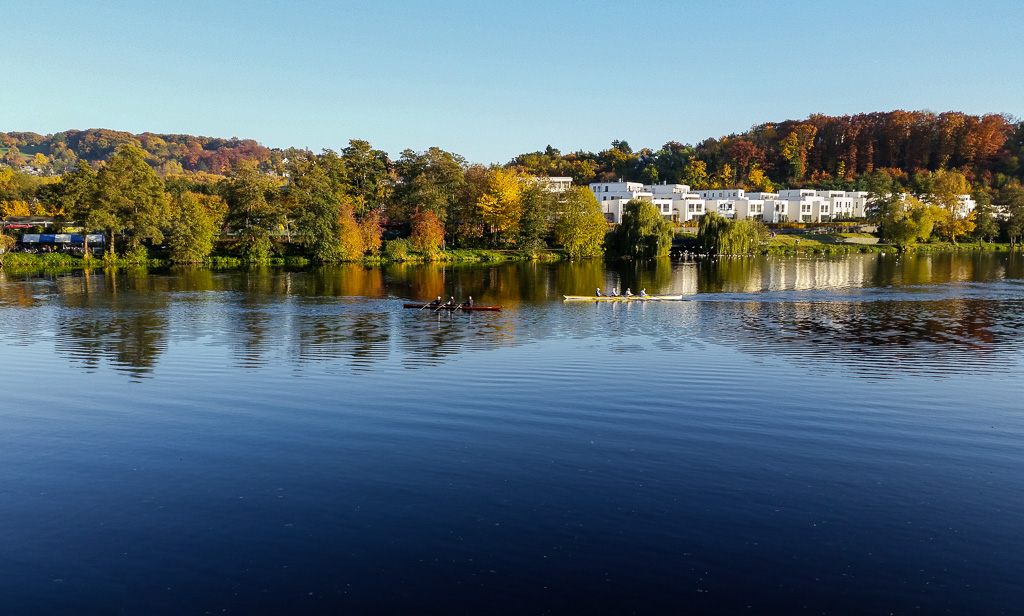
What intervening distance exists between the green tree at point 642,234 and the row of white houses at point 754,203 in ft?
135

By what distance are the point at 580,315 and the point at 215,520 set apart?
2956 centimetres

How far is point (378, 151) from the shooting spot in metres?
101

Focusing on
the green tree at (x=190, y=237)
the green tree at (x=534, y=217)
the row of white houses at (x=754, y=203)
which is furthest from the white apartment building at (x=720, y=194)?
the green tree at (x=190, y=237)

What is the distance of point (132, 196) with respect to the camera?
78.2 m

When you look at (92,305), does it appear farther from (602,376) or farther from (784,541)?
(784,541)

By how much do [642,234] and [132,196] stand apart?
6291cm

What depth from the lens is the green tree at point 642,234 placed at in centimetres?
9350

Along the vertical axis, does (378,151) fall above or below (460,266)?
above

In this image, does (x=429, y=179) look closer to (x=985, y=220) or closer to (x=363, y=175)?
(x=363, y=175)

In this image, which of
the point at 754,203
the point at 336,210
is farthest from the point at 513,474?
the point at 754,203

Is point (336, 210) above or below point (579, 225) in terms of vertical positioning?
above

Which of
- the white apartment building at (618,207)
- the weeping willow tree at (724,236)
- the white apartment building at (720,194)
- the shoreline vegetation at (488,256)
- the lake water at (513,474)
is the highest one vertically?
the white apartment building at (720,194)

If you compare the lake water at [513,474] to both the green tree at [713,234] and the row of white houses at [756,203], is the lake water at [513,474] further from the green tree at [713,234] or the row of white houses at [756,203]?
the row of white houses at [756,203]

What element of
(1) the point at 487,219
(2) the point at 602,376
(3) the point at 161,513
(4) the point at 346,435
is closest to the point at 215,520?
(3) the point at 161,513
